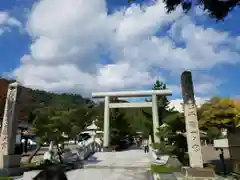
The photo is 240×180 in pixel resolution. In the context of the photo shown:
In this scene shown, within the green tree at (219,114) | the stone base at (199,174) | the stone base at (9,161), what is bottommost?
the stone base at (199,174)

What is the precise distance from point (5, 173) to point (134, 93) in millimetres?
15308

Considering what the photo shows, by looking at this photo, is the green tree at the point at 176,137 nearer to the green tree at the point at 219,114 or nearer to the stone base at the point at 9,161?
the green tree at the point at 219,114

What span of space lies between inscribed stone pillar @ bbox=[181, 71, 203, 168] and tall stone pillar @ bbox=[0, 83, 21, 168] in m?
8.23

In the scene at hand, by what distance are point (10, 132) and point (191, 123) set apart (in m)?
8.69

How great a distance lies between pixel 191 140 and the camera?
10.8 metres

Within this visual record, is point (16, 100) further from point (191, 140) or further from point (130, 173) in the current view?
point (191, 140)

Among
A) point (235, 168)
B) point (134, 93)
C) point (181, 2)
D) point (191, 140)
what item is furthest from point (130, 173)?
point (134, 93)

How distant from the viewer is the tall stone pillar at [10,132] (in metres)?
10.1

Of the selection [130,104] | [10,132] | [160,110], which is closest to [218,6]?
[10,132]

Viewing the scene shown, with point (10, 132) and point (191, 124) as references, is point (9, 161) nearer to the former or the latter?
point (10, 132)

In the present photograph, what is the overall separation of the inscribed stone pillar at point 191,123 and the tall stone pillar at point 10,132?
8231mm

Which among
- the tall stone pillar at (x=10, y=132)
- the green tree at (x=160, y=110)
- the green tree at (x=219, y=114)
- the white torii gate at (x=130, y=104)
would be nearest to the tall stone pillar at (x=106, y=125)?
the white torii gate at (x=130, y=104)

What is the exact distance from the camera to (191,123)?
1095 cm

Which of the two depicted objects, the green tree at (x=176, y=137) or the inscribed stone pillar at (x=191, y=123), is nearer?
the inscribed stone pillar at (x=191, y=123)
